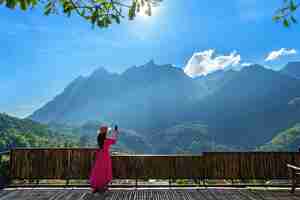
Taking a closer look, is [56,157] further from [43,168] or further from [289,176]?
[289,176]

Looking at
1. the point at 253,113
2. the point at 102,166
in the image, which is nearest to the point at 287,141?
the point at 253,113

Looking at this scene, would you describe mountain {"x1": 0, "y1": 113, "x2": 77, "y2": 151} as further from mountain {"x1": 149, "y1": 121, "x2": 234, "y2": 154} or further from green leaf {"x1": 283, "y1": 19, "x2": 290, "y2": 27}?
green leaf {"x1": 283, "y1": 19, "x2": 290, "y2": 27}

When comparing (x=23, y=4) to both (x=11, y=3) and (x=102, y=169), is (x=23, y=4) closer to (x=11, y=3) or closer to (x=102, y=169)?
(x=11, y=3)

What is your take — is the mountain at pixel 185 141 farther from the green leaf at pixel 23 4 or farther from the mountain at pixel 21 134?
the green leaf at pixel 23 4

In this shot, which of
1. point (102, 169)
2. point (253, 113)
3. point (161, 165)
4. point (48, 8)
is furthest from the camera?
point (253, 113)

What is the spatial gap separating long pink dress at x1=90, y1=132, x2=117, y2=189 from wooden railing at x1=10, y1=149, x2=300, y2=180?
74 cm

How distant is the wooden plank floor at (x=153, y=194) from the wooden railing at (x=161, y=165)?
0.58m

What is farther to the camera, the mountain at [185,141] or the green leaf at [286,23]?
the mountain at [185,141]

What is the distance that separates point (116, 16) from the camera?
250cm

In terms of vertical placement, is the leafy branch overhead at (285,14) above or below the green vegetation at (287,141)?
above

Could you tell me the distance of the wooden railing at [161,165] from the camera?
301 inches

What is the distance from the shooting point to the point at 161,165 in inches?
302

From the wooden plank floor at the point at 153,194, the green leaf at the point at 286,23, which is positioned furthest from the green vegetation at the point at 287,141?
the green leaf at the point at 286,23

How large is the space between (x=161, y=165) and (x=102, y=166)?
166cm
